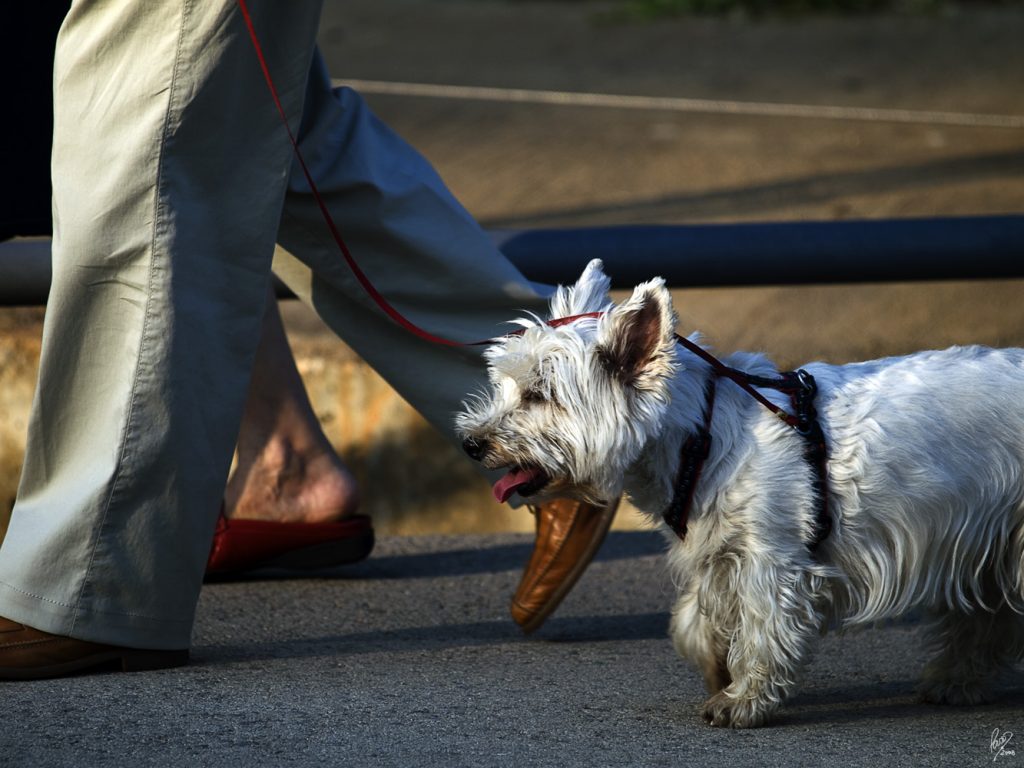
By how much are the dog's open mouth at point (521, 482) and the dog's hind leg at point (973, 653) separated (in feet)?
3.62

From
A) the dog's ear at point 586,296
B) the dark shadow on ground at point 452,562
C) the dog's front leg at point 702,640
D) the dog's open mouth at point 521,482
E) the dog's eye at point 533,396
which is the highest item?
the dog's ear at point 586,296

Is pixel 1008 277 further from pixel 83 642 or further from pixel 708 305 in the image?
pixel 83 642

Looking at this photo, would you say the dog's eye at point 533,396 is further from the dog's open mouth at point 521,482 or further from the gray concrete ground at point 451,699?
the gray concrete ground at point 451,699

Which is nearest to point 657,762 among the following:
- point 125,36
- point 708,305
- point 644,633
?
point 644,633

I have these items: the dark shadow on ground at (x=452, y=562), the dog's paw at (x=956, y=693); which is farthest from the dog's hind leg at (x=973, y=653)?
the dark shadow on ground at (x=452, y=562)

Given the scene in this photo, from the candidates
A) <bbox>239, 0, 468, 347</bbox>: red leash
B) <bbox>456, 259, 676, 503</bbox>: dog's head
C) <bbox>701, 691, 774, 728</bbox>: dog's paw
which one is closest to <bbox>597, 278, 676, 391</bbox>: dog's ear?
<bbox>456, 259, 676, 503</bbox>: dog's head

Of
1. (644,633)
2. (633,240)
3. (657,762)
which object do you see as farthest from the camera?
(633,240)

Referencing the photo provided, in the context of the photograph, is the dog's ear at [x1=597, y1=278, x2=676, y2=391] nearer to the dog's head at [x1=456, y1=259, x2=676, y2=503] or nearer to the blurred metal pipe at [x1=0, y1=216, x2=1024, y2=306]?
the dog's head at [x1=456, y1=259, x2=676, y2=503]

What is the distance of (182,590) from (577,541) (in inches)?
44.4

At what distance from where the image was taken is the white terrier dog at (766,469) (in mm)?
3197

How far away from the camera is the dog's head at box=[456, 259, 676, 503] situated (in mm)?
3166

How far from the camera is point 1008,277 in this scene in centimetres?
495

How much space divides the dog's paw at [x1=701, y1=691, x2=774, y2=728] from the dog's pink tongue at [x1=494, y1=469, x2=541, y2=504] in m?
0.68

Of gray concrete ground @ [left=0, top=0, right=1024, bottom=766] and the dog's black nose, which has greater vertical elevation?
the dog's black nose
